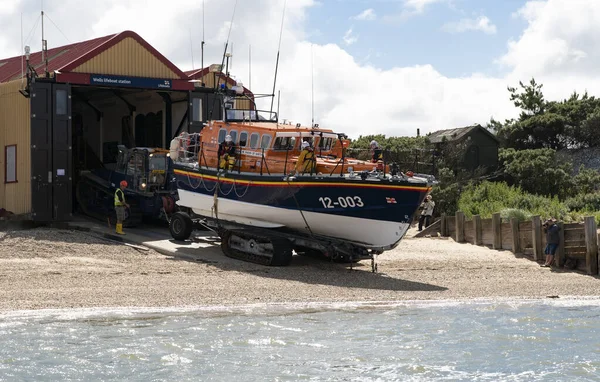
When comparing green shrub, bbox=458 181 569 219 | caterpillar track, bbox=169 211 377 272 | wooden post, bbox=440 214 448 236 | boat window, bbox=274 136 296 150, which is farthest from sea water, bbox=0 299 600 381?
green shrub, bbox=458 181 569 219

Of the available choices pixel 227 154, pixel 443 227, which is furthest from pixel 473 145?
pixel 227 154

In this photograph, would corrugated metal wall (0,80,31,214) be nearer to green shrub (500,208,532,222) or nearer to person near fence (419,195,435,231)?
person near fence (419,195,435,231)

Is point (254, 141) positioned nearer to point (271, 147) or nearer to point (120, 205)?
point (271, 147)

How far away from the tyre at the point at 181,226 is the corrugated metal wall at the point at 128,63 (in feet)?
16.5

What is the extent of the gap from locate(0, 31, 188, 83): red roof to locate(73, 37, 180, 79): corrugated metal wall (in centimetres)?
11

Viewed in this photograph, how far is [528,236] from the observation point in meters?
25.3

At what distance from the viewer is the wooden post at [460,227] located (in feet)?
91.5

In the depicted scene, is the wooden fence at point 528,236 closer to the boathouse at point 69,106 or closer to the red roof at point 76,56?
the boathouse at point 69,106

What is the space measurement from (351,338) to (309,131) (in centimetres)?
777

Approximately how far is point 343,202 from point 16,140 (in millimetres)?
11398

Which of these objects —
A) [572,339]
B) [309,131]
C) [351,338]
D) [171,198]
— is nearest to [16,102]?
[171,198]

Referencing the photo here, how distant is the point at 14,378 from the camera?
1319 centimetres

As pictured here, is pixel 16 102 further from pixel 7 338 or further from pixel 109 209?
pixel 7 338

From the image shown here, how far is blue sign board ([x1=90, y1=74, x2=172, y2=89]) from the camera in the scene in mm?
27188
